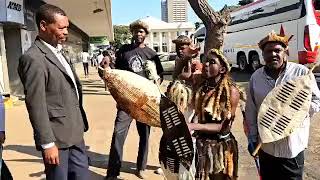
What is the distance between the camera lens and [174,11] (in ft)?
312

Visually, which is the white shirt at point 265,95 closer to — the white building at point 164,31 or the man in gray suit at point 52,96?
the man in gray suit at point 52,96

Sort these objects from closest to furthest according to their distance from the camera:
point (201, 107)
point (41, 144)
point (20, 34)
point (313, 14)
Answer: point (41, 144)
point (201, 107)
point (20, 34)
point (313, 14)

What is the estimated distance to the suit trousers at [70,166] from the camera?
311 cm

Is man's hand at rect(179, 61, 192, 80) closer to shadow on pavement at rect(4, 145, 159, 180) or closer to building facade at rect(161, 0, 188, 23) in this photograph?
shadow on pavement at rect(4, 145, 159, 180)

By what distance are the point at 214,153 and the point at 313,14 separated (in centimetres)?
1118

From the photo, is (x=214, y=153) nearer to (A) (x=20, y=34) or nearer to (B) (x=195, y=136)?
(B) (x=195, y=136)

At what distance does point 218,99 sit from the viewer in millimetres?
3033

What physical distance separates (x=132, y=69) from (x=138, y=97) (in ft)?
6.33

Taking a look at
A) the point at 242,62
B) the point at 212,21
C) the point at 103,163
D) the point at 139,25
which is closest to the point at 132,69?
the point at 139,25

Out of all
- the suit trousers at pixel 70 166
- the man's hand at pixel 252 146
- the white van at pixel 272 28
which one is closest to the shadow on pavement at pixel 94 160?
the suit trousers at pixel 70 166

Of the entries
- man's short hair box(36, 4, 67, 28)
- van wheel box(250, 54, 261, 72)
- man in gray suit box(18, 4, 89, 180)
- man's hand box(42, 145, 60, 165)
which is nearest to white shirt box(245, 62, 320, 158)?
man in gray suit box(18, 4, 89, 180)

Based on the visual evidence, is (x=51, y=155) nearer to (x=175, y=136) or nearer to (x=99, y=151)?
(x=175, y=136)

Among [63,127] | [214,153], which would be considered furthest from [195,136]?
[63,127]

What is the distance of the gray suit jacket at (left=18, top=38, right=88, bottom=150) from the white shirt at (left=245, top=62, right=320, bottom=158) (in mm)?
1298
